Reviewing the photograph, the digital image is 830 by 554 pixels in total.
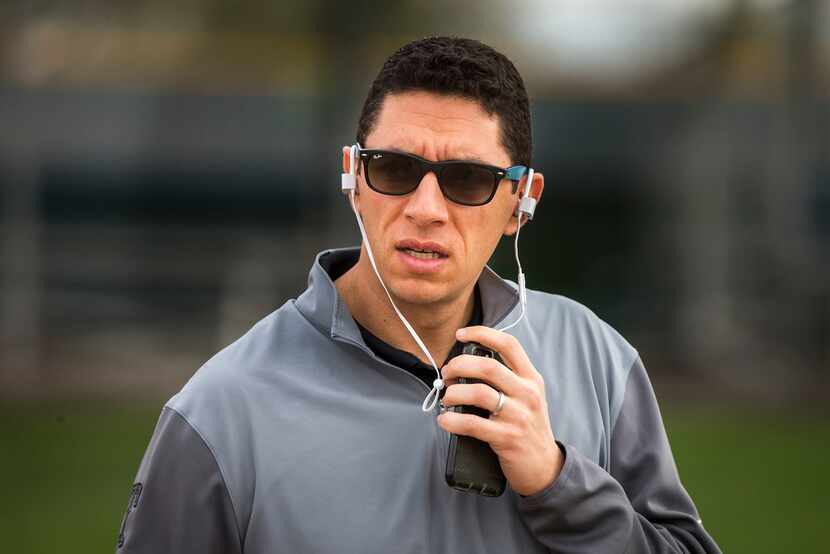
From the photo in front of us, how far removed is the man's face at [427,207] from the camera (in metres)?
2.35

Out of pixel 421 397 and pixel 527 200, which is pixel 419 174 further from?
pixel 421 397

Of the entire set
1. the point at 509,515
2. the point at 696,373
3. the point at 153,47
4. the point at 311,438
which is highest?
the point at 153,47

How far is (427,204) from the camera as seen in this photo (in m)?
2.34

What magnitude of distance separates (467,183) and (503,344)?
0.42 metres

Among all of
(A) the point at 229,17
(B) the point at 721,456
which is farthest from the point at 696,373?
(A) the point at 229,17

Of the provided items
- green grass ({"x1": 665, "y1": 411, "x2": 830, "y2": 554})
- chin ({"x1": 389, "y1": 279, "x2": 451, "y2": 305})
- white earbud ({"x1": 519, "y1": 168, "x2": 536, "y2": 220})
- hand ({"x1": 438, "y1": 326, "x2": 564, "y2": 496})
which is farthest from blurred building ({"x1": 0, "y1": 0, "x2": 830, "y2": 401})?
hand ({"x1": 438, "y1": 326, "x2": 564, "y2": 496})

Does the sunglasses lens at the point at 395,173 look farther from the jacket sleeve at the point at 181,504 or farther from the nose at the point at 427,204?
the jacket sleeve at the point at 181,504

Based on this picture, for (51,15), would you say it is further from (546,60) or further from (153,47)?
(546,60)

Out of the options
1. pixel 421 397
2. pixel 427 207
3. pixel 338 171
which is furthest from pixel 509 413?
pixel 338 171

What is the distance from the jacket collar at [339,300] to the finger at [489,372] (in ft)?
0.99

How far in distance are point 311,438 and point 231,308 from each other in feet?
40.8

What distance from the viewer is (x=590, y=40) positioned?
14.4 meters

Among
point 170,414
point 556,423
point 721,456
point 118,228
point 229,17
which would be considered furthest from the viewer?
point 118,228

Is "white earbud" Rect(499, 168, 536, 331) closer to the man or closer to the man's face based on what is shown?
the man
